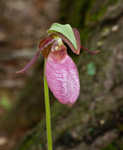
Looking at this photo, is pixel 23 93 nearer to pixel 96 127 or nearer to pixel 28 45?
pixel 96 127

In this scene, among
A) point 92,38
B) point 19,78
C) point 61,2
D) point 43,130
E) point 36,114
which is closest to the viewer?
point 43,130

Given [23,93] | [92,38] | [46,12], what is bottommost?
[23,93]

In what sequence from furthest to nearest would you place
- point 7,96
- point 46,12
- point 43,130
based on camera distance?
point 46,12 < point 7,96 < point 43,130

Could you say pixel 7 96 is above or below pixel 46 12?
below

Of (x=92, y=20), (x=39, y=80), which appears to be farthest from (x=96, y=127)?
(x=39, y=80)

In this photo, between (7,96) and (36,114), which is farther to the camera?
(7,96)

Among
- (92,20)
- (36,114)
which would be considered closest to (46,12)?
(36,114)
